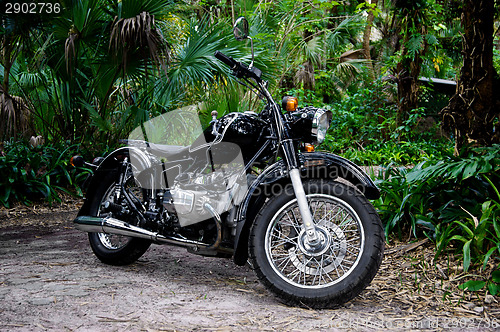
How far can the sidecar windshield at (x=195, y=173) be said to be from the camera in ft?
9.83

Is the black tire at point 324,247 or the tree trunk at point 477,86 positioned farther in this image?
the tree trunk at point 477,86

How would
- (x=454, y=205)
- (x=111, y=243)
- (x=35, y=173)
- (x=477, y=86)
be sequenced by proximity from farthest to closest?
(x=35, y=173) < (x=477, y=86) < (x=111, y=243) < (x=454, y=205)

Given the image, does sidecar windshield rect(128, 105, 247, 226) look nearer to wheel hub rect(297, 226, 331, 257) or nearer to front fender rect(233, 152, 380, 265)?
front fender rect(233, 152, 380, 265)

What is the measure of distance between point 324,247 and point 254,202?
50 centimetres

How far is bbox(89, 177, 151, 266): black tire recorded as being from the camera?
3.46 meters

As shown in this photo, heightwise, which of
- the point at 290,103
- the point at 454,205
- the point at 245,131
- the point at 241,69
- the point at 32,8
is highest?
the point at 32,8

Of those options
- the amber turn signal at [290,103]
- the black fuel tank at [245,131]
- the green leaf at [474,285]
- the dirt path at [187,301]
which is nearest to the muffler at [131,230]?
the dirt path at [187,301]

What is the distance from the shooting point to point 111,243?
3.64 meters

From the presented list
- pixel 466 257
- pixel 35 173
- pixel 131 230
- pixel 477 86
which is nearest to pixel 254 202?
pixel 131 230

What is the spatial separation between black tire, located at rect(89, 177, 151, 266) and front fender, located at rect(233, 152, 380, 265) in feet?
3.18

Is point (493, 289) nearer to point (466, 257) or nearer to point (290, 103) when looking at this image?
point (466, 257)

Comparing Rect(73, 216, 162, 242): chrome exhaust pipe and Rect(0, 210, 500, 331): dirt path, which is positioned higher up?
Rect(73, 216, 162, 242): chrome exhaust pipe

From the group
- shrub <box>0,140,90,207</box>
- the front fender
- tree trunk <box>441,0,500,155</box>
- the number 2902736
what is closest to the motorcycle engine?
the front fender

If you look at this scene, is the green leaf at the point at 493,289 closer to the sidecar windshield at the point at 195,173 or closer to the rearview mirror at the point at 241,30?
the sidecar windshield at the point at 195,173
